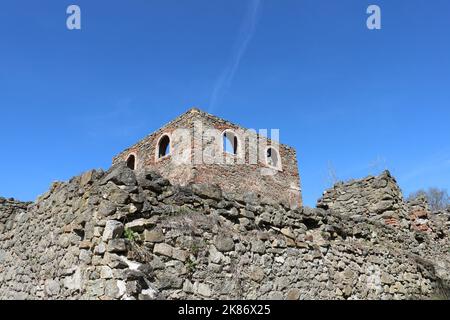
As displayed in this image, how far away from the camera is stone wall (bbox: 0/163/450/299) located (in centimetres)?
411

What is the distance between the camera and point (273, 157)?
1666 cm

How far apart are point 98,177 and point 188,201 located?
112 centimetres

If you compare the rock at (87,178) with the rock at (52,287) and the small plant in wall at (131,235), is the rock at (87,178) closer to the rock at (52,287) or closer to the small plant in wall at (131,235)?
the small plant in wall at (131,235)

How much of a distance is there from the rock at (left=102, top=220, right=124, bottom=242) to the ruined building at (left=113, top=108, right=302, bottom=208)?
26.8 ft

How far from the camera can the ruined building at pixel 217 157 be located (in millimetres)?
13469

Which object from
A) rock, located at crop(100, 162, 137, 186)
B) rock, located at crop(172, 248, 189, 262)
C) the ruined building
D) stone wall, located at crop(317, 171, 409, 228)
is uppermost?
the ruined building

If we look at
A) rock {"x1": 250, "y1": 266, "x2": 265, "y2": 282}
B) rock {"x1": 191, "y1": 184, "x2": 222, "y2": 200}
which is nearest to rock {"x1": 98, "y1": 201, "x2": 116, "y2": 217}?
rock {"x1": 191, "y1": 184, "x2": 222, "y2": 200}

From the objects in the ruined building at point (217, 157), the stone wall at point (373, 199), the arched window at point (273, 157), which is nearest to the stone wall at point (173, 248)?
the stone wall at point (373, 199)

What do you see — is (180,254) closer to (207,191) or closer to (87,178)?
(207,191)

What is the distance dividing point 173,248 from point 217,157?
376 inches

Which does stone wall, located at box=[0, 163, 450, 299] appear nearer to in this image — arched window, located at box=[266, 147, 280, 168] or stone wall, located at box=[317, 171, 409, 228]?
stone wall, located at box=[317, 171, 409, 228]

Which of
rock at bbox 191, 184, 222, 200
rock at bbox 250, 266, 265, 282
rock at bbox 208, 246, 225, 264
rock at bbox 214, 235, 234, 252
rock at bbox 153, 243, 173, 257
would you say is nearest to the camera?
rock at bbox 153, 243, 173, 257

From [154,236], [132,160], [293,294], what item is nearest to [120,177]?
[154,236]

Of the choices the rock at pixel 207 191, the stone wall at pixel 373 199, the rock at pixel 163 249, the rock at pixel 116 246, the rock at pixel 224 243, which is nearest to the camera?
the rock at pixel 116 246
